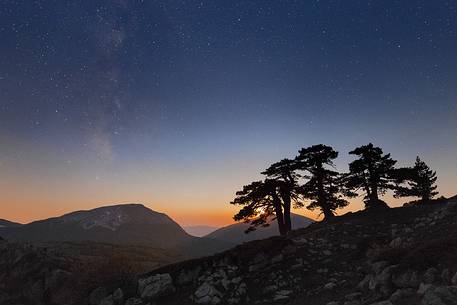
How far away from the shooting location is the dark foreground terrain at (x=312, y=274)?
14.5 metres

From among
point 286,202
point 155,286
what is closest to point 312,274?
point 155,286

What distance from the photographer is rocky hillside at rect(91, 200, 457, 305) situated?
47.1 ft

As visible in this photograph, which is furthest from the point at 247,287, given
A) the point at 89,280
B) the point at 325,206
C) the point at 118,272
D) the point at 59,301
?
the point at 325,206

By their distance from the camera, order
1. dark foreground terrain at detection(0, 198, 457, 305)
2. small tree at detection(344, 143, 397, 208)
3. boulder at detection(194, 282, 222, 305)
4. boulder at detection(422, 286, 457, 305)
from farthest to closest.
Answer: small tree at detection(344, 143, 397, 208) < boulder at detection(194, 282, 222, 305) < dark foreground terrain at detection(0, 198, 457, 305) < boulder at detection(422, 286, 457, 305)

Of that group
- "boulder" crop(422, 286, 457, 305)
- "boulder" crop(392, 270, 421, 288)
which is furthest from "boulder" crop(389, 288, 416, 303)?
"boulder" crop(422, 286, 457, 305)

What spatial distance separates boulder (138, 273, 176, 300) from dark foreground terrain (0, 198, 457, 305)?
0.06 meters

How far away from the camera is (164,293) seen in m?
20.9

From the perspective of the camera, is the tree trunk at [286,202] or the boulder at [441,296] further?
the tree trunk at [286,202]

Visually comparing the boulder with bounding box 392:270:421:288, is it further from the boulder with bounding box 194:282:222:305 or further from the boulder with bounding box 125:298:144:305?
the boulder with bounding box 125:298:144:305

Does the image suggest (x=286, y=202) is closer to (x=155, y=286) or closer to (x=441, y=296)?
(x=155, y=286)

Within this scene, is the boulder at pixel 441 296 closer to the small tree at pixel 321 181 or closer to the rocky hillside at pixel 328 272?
the rocky hillside at pixel 328 272

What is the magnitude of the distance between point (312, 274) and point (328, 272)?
893 millimetres

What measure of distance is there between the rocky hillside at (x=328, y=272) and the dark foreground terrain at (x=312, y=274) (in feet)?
0.15

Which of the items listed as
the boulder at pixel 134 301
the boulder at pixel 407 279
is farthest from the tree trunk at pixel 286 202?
the boulder at pixel 407 279
